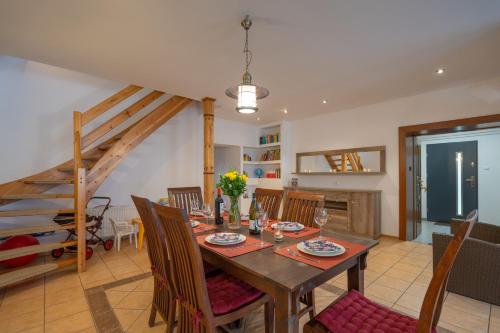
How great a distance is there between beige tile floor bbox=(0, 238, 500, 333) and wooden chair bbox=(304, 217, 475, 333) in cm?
89

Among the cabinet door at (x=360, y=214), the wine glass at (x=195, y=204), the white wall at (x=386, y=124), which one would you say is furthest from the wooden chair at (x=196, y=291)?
the white wall at (x=386, y=124)

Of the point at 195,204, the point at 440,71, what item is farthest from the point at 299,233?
the point at 440,71

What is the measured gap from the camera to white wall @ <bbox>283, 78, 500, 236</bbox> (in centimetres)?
355

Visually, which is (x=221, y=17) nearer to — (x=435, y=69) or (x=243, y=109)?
(x=243, y=109)

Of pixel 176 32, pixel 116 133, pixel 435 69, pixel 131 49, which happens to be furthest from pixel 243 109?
pixel 116 133

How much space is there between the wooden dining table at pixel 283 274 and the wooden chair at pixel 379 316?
15 centimetres

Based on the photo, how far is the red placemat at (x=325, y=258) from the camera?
1.27m

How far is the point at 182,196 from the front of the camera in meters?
2.95

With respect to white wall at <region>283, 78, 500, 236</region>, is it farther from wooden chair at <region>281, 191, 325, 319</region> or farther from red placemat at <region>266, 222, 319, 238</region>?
red placemat at <region>266, 222, 319, 238</region>

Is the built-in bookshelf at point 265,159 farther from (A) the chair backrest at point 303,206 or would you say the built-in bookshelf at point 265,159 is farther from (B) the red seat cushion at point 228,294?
(B) the red seat cushion at point 228,294

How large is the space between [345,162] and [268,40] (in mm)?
3418

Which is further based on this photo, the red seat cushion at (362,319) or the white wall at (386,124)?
the white wall at (386,124)

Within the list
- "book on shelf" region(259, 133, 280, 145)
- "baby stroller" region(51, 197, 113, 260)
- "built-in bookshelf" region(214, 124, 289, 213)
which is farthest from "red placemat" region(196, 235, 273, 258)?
"book on shelf" region(259, 133, 280, 145)

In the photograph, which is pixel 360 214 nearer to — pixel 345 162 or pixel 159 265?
pixel 345 162
